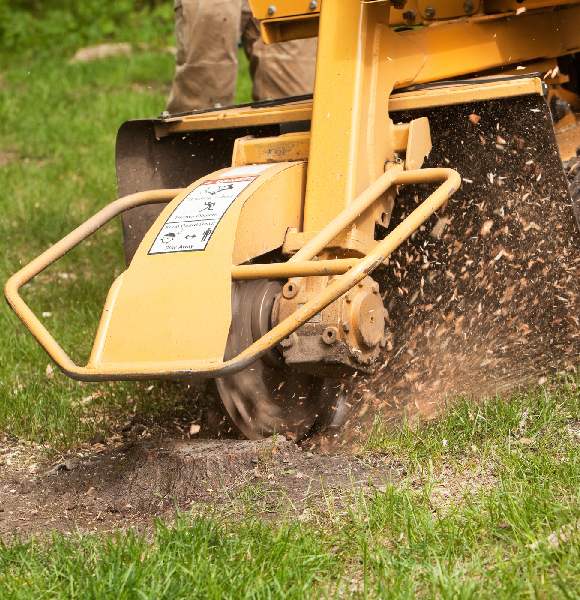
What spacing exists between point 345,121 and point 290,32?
33.6 inches

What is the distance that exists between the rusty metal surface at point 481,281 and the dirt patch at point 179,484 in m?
0.40

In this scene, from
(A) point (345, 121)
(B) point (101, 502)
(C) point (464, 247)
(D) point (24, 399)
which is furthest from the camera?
(D) point (24, 399)

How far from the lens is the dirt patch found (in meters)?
2.81

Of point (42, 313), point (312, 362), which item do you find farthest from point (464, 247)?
point (42, 313)

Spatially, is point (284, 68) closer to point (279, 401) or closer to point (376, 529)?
point (279, 401)

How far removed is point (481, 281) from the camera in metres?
3.39

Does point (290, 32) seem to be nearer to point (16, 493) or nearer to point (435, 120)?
point (435, 120)

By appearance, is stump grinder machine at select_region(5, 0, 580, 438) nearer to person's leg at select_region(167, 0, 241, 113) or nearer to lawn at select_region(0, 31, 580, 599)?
lawn at select_region(0, 31, 580, 599)

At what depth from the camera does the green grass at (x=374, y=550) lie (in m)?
2.28

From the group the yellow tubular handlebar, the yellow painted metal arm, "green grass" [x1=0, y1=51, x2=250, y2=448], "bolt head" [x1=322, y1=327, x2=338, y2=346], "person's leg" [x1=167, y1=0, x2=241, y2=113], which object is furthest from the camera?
"person's leg" [x1=167, y1=0, x2=241, y2=113]

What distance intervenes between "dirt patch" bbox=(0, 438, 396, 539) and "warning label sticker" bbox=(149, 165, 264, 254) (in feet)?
1.77

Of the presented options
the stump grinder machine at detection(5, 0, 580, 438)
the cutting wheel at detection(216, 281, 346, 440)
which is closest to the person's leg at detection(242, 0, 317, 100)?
the stump grinder machine at detection(5, 0, 580, 438)

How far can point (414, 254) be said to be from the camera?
3.47 meters

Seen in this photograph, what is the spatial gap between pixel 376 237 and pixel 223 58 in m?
2.11
